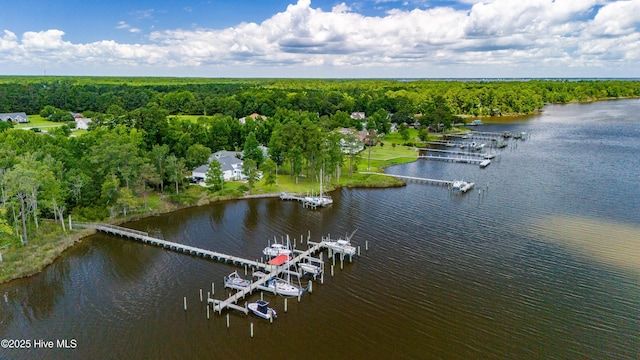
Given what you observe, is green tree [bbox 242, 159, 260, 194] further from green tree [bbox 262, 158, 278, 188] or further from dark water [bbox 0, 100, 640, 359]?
dark water [bbox 0, 100, 640, 359]

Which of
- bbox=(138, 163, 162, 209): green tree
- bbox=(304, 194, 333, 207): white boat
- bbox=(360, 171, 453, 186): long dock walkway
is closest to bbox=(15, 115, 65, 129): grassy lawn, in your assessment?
bbox=(138, 163, 162, 209): green tree

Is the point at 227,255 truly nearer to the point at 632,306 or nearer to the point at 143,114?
the point at 632,306

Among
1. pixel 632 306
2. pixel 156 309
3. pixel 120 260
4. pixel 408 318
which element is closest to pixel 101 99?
pixel 120 260

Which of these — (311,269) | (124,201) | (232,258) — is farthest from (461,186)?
(124,201)

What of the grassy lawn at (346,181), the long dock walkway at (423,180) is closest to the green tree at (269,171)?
the grassy lawn at (346,181)

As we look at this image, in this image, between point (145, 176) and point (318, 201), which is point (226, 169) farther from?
point (318, 201)

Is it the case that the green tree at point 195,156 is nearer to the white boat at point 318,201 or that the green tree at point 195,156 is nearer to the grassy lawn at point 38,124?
the white boat at point 318,201
